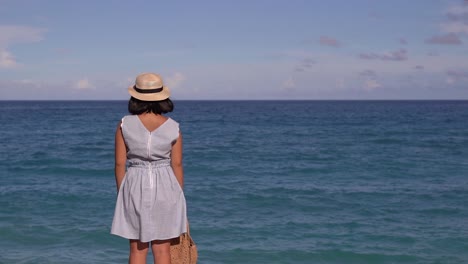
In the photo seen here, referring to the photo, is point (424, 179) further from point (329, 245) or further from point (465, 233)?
point (329, 245)

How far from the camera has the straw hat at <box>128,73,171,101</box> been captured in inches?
156

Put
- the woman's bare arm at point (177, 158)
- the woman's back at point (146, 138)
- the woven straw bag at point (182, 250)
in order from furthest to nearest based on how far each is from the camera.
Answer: the woven straw bag at point (182, 250), the woman's bare arm at point (177, 158), the woman's back at point (146, 138)

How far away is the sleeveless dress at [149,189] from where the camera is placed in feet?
12.9

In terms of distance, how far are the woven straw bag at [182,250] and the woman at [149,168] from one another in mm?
169

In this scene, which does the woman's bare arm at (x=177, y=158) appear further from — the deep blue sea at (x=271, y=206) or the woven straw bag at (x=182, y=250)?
the deep blue sea at (x=271, y=206)

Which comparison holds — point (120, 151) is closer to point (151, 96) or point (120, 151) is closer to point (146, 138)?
point (146, 138)

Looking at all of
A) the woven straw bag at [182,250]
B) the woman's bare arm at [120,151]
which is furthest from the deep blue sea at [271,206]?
the woman's bare arm at [120,151]

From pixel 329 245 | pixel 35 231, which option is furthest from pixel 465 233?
pixel 35 231

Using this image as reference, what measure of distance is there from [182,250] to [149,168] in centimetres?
71

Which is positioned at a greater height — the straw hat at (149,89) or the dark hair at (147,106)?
the straw hat at (149,89)

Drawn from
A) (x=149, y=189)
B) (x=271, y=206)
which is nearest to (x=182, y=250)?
(x=149, y=189)

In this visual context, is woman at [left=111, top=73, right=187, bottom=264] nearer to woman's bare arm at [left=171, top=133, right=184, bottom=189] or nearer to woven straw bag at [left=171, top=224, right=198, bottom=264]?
woman's bare arm at [left=171, top=133, right=184, bottom=189]

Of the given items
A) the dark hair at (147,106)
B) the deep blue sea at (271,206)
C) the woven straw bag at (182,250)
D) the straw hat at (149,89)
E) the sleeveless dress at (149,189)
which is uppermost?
the straw hat at (149,89)

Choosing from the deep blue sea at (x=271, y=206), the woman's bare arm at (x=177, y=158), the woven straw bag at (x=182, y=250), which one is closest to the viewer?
the woman's bare arm at (x=177, y=158)
